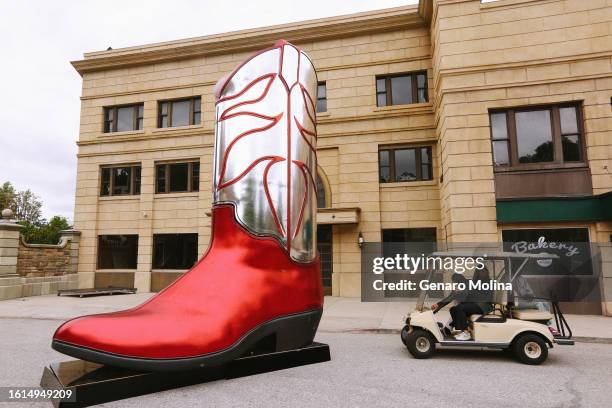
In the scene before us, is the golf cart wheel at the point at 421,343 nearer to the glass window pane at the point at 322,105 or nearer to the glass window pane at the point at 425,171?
the glass window pane at the point at 425,171

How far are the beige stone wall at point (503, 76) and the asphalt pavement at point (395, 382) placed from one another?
5273 millimetres

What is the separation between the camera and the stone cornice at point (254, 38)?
14172 mm

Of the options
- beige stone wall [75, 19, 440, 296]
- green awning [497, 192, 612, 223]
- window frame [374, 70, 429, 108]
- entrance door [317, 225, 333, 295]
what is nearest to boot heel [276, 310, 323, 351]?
green awning [497, 192, 612, 223]

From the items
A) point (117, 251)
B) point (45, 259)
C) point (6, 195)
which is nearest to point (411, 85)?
point (117, 251)

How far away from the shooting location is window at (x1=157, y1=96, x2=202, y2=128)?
16.1m

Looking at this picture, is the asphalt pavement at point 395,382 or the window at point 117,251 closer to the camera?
the asphalt pavement at point 395,382

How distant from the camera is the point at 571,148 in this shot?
410 inches

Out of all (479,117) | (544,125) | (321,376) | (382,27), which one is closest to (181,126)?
(382,27)

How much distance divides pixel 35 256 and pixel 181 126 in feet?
23.3

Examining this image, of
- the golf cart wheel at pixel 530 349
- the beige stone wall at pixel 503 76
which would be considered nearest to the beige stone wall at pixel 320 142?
the beige stone wall at pixel 503 76

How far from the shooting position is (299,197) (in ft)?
10.2

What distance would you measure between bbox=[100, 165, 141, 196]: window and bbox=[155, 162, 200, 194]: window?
3.31 ft

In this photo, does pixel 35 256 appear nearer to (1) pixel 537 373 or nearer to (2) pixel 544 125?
(1) pixel 537 373

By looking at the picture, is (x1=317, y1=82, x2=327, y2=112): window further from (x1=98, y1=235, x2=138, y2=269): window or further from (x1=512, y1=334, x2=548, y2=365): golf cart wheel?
(x1=512, y1=334, x2=548, y2=365): golf cart wheel
